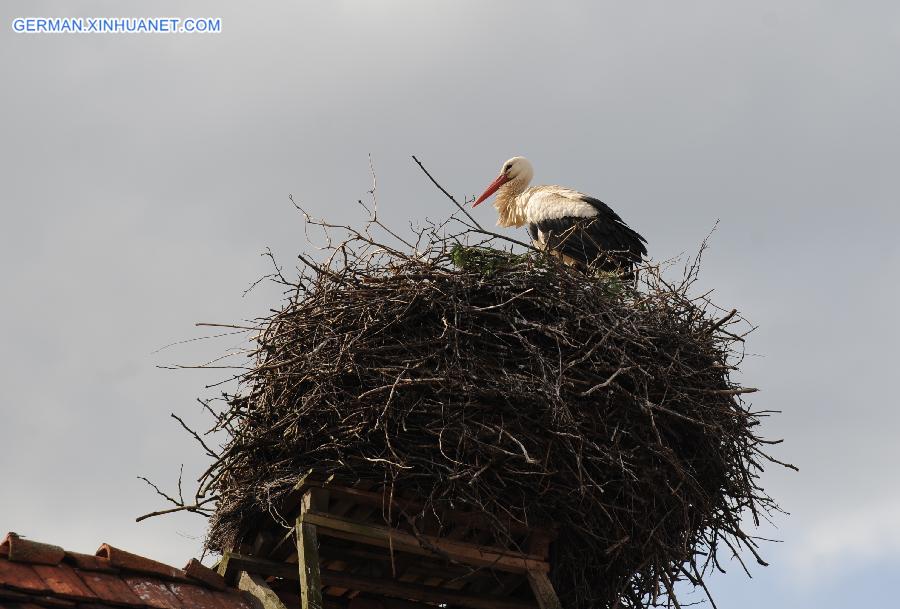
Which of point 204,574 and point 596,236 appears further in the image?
point 596,236

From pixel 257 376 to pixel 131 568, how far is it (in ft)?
3.73

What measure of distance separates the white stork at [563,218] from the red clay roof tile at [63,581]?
415 cm

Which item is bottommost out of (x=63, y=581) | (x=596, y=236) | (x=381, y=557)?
(x=63, y=581)

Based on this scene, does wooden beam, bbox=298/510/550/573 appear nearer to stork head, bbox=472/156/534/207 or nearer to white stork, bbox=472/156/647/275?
white stork, bbox=472/156/647/275

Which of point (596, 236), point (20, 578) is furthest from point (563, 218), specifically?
point (20, 578)

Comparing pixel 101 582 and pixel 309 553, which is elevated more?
pixel 309 553

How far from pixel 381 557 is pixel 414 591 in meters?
0.23

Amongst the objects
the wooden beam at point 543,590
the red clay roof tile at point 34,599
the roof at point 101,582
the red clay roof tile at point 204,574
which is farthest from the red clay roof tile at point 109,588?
the wooden beam at point 543,590

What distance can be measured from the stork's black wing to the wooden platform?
2.90 m

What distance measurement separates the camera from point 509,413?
17.0 ft

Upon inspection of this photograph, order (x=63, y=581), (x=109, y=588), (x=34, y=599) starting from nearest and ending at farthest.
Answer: (x=34, y=599)
(x=63, y=581)
(x=109, y=588)

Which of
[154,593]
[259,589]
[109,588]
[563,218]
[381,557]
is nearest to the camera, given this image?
[109,588]

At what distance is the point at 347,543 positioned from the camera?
18.3ft

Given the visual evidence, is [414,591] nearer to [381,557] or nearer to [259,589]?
[381,557]
